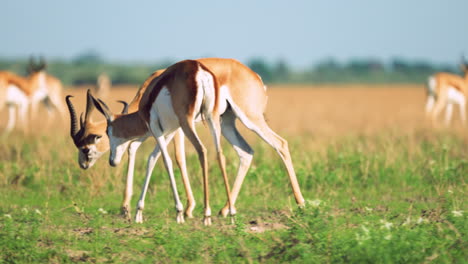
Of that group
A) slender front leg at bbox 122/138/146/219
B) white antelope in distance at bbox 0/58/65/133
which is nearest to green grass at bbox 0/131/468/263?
slender front leg at bbox 122/138/146/219

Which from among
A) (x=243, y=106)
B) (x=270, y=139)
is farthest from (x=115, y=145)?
(x=270, y=139)

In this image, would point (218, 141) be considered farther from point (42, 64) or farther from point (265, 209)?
point (42, 64)

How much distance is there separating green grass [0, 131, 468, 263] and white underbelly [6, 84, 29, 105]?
3.70m

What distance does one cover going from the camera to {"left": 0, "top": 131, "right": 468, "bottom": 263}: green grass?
5.09 metres

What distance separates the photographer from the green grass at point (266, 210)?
5094 mm

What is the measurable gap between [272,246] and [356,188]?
12.5ft

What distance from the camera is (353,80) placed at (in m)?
109

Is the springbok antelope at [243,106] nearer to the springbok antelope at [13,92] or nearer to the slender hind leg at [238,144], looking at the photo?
the slender hind leg at [238,144]

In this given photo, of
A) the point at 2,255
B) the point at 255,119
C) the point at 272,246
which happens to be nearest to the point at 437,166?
the point at 255,119

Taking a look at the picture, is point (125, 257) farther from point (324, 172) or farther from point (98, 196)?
point (324, 172)

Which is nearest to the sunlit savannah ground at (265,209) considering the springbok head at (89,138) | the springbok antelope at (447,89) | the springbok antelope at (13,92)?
the springbok head at (89,138)

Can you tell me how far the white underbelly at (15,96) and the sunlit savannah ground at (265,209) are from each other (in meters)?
3.33

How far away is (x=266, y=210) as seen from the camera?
25.3 feet

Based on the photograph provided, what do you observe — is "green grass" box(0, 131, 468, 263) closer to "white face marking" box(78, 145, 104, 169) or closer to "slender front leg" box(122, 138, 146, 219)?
"slender front leg" box(122, 138, 146, 219)
